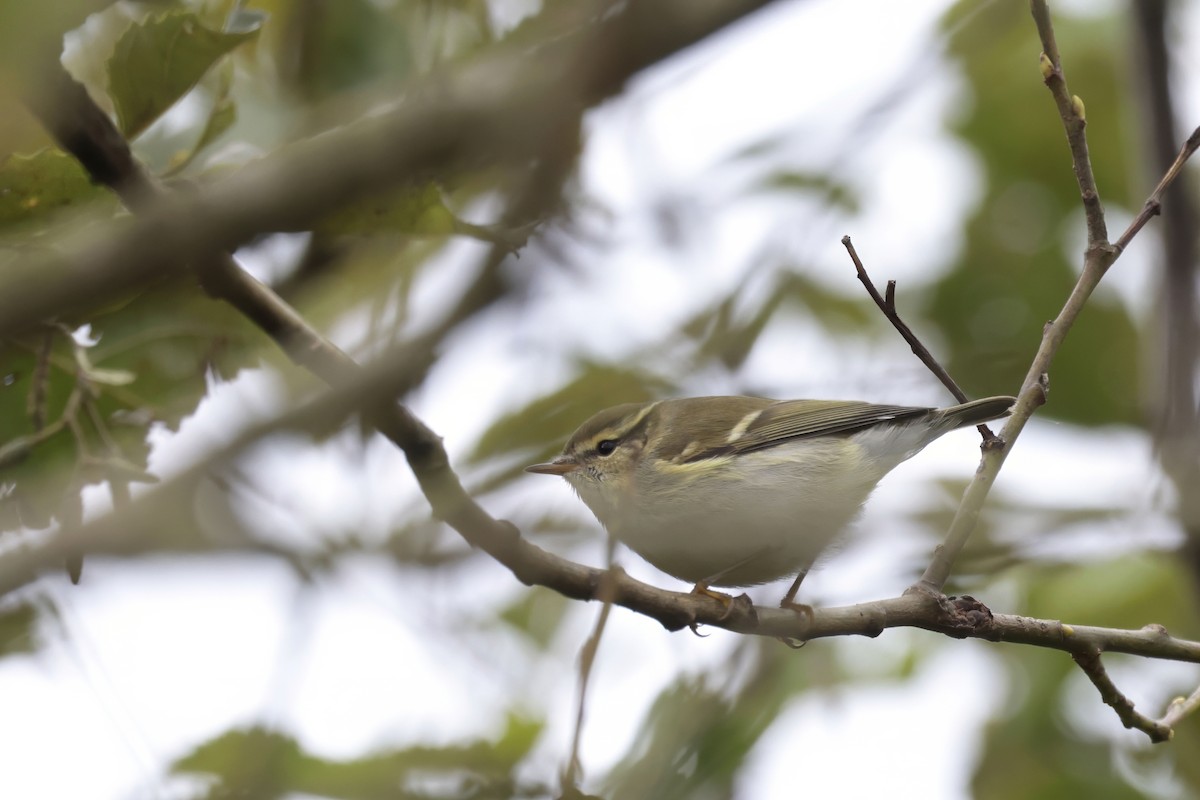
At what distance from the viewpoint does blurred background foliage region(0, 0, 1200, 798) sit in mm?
2240

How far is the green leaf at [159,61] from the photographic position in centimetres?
213

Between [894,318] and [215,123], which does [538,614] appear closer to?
[894,318]

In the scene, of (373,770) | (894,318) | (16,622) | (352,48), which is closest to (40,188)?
(16,622)

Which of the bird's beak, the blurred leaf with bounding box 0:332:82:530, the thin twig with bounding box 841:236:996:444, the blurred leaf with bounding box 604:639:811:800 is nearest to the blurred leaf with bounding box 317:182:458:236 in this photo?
the blurred leaf with bounding box 0:332:82:530

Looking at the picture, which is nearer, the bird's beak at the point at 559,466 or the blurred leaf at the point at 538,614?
the bird's beak at the point at 559,466

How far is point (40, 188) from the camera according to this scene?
7.28 feet

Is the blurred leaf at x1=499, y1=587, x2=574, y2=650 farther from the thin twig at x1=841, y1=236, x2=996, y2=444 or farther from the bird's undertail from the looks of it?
the thin twig at x1=841, y1=236, x2=996, y2=444

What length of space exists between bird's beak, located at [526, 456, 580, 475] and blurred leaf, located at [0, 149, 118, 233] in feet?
6.27

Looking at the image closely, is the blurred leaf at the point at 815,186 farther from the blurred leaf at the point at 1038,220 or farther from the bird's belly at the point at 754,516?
the bird's belly at the point at 754,516

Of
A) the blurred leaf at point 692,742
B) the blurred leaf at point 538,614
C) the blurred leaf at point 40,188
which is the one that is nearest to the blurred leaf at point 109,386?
the blurred leaf at point 40,188

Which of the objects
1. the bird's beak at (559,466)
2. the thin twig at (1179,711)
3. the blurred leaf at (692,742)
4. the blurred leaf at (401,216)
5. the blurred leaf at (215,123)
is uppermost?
the blurred leaf at (215,123)

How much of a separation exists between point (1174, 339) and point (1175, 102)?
2.80 feet

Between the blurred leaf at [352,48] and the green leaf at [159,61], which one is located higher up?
the blurred leaf at [352,48]

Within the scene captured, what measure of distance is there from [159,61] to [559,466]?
2236 millimetres
